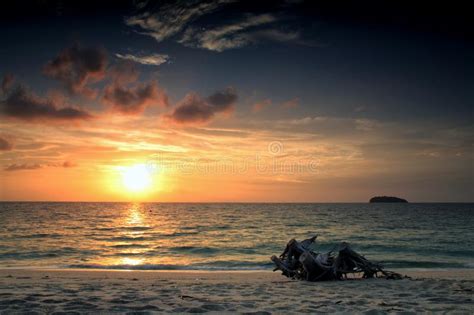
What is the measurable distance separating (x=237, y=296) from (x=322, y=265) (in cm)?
467

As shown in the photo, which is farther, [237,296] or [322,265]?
[322,265]

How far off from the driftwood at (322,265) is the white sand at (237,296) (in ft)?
2.01

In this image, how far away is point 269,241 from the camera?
38375 millimetres

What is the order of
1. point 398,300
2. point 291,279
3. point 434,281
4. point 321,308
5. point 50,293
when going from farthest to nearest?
point 291,279 < point 434,281 < point 50,293 < point 398,300 < point 321,308

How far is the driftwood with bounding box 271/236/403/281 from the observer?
14.8m

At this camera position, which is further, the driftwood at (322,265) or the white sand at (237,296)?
the driftwood at (322,265)

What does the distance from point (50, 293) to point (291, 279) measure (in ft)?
28.7

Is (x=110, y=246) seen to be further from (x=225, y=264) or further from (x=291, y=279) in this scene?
(x=291, y=279)

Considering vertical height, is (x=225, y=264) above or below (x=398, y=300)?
below

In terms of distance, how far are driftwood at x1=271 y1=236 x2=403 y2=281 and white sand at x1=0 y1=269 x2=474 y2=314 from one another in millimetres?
611

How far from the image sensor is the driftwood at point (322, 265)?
14.8 meters

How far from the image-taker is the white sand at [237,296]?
378 inches

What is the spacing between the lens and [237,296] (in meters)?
11.6

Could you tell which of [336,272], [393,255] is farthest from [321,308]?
[393,255]
